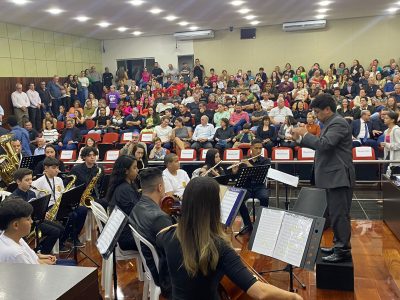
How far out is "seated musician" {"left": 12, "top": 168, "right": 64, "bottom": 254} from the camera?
4586 mm

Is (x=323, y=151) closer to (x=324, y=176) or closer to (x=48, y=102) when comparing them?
(x=324, y=176)

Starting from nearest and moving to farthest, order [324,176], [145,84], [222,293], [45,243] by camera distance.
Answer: [222,293] → [324,176] → [45,243] → [145,84]

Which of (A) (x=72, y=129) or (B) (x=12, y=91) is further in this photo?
(B) (x=12, y=91)

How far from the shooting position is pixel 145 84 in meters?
16.6

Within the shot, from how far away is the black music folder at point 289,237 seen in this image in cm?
291

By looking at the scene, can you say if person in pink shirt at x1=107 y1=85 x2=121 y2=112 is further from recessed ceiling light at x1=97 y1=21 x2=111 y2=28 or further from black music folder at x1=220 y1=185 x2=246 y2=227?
black music folder at x1=220 y1=185 x2=246 y2=227

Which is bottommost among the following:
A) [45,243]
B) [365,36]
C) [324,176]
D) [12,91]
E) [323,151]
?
[45,243]

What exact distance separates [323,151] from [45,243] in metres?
3.16

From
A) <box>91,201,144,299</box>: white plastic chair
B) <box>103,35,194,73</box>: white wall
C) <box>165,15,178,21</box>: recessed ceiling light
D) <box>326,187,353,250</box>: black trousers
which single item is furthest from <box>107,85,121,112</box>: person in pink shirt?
<box>326,187,353,250</box>: black trousers

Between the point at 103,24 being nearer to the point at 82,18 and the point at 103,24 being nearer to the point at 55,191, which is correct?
the point at 82,18

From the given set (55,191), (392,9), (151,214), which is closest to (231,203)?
(151,214)

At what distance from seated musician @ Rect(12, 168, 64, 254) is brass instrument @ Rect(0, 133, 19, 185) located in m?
1.31

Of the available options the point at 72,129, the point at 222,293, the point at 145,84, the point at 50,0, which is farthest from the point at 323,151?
the point at 145,84

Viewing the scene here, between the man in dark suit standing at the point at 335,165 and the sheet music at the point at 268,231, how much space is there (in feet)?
2.84
